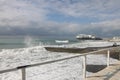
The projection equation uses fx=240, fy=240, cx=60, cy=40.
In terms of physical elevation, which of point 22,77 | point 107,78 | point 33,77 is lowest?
point 33,77

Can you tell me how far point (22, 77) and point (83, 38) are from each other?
156m

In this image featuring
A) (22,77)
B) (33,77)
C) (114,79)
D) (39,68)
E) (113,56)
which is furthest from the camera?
(113,56)

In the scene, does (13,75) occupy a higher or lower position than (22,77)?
lower

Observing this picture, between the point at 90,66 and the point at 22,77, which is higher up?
the point at 22,77

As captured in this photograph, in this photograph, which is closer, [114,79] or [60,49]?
[114,79]

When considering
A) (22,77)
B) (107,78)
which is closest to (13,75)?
(107,78)

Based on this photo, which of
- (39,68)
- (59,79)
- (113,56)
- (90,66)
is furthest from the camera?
(113,56)

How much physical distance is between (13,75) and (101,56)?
11.8m

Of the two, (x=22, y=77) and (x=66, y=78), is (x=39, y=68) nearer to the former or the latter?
(x=66, y=78)

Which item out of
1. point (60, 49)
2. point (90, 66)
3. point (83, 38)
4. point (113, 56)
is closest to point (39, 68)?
point (90, 66)

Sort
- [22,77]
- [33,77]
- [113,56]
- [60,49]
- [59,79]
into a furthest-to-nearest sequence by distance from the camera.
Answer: [60,49]
[113,56]
[33,77]
[59,79]
[22,77]

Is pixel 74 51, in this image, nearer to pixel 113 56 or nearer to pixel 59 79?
pixel 113 56

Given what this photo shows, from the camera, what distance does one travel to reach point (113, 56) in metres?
23.5

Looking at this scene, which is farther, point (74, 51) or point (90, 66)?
point (74, 51)
